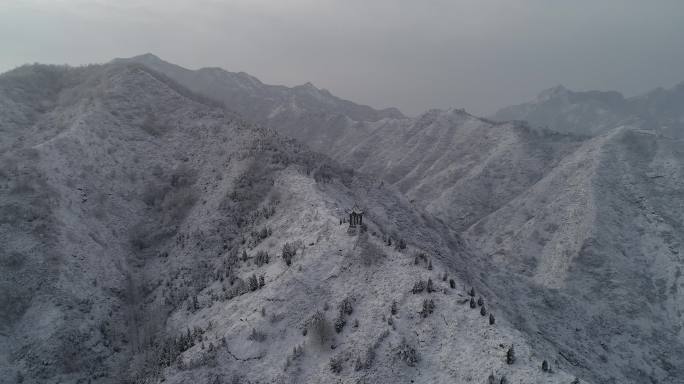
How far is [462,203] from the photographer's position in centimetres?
6731

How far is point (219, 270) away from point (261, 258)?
11.5ft

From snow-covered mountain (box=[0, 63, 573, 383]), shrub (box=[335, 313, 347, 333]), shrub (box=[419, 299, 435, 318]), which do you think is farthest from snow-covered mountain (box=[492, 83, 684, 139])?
shrub (box=[335, 313, 347, 333])

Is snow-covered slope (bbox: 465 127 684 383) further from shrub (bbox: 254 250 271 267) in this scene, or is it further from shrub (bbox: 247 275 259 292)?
shrub (bbox: 247 275 259 292)

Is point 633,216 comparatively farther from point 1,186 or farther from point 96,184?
point 1,186

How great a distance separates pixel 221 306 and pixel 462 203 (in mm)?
53499

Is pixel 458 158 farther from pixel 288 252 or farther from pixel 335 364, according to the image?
pixel 335 364

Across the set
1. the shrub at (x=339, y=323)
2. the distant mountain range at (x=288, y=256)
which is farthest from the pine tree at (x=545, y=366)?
the shrub at (x=339, y=323)

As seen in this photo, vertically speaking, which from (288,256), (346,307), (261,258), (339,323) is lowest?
(339,323)

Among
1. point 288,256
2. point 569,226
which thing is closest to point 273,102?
point 569,226

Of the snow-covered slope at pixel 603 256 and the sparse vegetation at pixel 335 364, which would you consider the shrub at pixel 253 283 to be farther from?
the snow-covered slope at pixel 603 256

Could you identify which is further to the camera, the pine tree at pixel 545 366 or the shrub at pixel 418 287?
the shrub at pixel 418 287

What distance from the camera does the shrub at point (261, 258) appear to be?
77.7ft

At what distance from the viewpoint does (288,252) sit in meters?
22.8

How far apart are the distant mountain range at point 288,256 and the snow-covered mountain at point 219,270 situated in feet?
0.39
